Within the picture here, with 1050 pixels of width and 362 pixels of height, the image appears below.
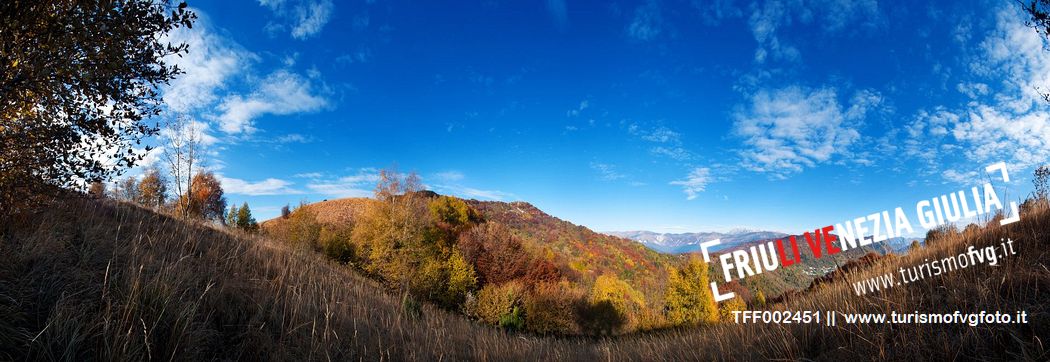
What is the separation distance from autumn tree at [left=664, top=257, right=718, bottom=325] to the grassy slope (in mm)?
31646

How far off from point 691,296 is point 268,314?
36.5 metres

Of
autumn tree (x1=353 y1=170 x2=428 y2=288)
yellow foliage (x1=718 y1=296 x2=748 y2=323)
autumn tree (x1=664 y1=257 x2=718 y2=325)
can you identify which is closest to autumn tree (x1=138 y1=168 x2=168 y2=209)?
autumn tree (x1=353 y1=170 x2=428 y2=288)

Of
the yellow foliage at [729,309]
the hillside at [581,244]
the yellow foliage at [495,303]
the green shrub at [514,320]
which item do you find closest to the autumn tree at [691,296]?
the yellow foliage at [729,309]

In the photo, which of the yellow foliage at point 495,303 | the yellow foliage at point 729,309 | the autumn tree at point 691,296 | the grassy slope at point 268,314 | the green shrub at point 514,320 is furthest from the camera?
the autumn tree at point 691,296

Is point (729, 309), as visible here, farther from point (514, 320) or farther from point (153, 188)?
point (153, 188)

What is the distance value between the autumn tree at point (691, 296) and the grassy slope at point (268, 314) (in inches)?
1246

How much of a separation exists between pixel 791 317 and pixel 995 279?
73.2 inches

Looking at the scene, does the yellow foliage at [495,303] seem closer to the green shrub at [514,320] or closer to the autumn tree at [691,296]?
the green shrub at [514,320]

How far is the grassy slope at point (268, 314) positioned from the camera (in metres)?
3.20

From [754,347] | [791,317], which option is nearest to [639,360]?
[754,347]

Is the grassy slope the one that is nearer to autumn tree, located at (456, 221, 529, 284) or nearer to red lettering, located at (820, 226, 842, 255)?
red lettering, located at (820, 226, 842, 255)

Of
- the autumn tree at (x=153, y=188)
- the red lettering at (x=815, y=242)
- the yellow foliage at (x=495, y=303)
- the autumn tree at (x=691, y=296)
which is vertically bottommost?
the autumn tree at (x=691, y=296)

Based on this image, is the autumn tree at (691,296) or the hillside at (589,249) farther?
the hillside at (589,249)

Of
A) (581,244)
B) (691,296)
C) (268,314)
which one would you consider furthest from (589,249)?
(268,314)
